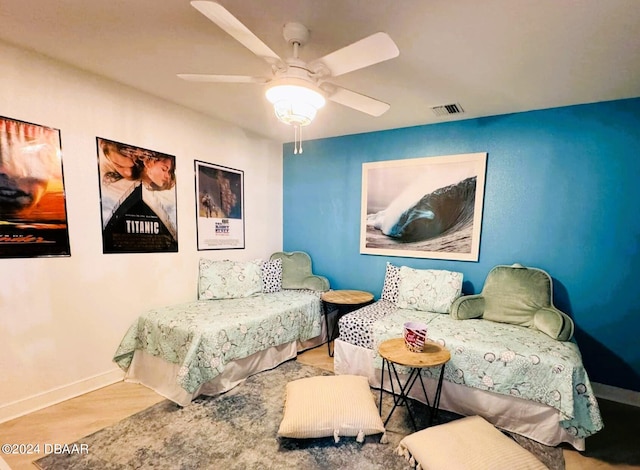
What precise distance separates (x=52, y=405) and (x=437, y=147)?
3.93 meters

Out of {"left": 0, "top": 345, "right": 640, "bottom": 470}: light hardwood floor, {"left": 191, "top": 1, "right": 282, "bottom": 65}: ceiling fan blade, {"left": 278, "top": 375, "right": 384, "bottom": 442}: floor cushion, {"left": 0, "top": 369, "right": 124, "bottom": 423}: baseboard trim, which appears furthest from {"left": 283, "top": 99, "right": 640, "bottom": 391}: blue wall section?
{"left": 0, "top": 369, "right": 124, "bottom": 423}: baseboard trim

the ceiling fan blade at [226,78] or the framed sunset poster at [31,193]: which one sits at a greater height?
the ceiling fan blade at [226,78]

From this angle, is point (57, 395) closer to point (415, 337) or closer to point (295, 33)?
point (415, 337)

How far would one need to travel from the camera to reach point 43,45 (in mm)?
1886

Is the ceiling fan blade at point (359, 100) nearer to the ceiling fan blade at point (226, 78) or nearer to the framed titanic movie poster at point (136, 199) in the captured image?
the ceiling fan blade at point (226, 78)

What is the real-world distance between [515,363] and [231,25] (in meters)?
2.46

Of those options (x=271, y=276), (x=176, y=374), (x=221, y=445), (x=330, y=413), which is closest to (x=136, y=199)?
(x=176, y=374)

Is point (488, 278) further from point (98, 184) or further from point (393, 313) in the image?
point (98, 184)

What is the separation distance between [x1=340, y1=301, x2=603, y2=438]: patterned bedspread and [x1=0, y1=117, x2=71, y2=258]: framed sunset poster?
248 cm

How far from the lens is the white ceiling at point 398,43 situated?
1464mm

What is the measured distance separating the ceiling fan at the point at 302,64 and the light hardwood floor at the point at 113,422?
7.51 feet

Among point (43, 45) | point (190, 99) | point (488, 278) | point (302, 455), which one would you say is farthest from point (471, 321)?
point (43, 45)

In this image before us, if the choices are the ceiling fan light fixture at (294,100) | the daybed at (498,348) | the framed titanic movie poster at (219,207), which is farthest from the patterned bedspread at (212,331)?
the ceiling fan light fixture at (294,100)

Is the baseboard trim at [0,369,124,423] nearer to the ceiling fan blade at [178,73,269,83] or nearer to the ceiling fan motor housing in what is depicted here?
the ceiling fan blade at [178,73,269,83]
